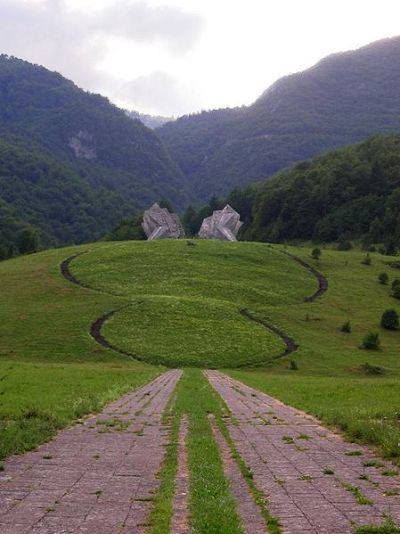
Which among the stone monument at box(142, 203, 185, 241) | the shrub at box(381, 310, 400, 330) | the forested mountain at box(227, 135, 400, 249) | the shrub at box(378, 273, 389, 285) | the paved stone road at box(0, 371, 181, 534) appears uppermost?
the forested mountain at box(227, 135, 400, 249)

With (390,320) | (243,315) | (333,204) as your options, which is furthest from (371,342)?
(333,204)

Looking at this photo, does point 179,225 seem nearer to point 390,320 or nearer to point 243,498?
point 390,320

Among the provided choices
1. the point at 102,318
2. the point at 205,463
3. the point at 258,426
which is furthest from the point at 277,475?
the point at 102,318

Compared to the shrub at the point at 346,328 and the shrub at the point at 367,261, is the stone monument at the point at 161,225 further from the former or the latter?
the shrub at the point at 346,328

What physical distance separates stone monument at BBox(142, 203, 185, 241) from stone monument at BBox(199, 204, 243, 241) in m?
7.32

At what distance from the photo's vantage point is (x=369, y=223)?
175250 millimetres

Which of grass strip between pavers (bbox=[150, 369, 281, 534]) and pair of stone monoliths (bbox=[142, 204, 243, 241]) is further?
pair of stone monoliths (bbox=[142, 204, 243, 241])

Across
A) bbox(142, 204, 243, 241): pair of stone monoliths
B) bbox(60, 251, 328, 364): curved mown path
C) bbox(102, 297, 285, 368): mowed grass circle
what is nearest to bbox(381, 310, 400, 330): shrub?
bbox(60, 251, 328, 364): curved mown path

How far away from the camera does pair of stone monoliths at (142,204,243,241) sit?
14700 centimetres

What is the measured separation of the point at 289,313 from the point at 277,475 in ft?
220

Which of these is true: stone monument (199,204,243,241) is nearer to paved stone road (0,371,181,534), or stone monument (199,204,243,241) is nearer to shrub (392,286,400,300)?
shrub (392,286,400,300)

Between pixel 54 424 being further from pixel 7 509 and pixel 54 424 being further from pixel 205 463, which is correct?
pixel 7 509

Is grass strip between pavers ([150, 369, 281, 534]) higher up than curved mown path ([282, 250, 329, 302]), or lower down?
lower down

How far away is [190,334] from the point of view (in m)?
66.8
